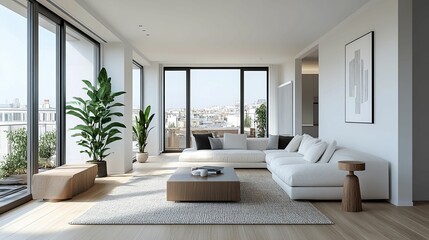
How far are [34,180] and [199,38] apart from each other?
167 inches

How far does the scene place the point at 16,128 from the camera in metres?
4.66

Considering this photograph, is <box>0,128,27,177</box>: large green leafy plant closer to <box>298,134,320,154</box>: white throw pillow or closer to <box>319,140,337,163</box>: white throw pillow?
<box>319,140,337,163</box>: white throw pillow

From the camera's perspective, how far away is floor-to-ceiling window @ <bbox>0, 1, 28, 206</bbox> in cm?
438

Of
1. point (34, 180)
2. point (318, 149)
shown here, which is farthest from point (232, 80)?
point (34, 180)

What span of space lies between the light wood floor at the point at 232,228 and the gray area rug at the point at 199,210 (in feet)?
0.47

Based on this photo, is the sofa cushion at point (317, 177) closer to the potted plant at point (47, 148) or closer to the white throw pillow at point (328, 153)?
the white throw pillow at point (328, 153)

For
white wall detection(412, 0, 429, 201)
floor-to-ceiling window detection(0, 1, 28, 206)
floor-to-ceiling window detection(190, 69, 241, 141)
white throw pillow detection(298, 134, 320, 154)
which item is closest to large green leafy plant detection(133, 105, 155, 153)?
floor-to-ceiling window detection(190, 69, 241, 141)

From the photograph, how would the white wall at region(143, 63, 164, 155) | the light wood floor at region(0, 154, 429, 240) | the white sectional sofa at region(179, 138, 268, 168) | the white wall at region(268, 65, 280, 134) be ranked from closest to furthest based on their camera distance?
the light wood floor at region(0, 154, 429, 240) < the white sectional sofa at region(179, 138, 268, 168) < the white wall at region(143, 63, 164, 155) < the white wall at region(268, 65, 280, 134)

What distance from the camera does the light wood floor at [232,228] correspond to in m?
3.48

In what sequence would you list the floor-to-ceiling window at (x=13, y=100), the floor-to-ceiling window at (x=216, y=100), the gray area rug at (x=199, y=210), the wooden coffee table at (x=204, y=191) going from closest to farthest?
1. the gray area rug at (x=199, y=210)
2. the floor-to-ceiling window at (x=13, y=100)
3. the wooden coffee table at (x=204, y=191)
4. the floor-to-ceiling window at (x=216, y=100)

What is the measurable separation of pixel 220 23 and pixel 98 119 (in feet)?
9.24

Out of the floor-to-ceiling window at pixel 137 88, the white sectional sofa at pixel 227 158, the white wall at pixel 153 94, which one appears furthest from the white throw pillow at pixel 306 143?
the white wall at pixel 153 94

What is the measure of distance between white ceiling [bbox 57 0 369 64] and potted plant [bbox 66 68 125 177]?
3.61 feet

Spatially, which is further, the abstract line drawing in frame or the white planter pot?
the white planter pot
